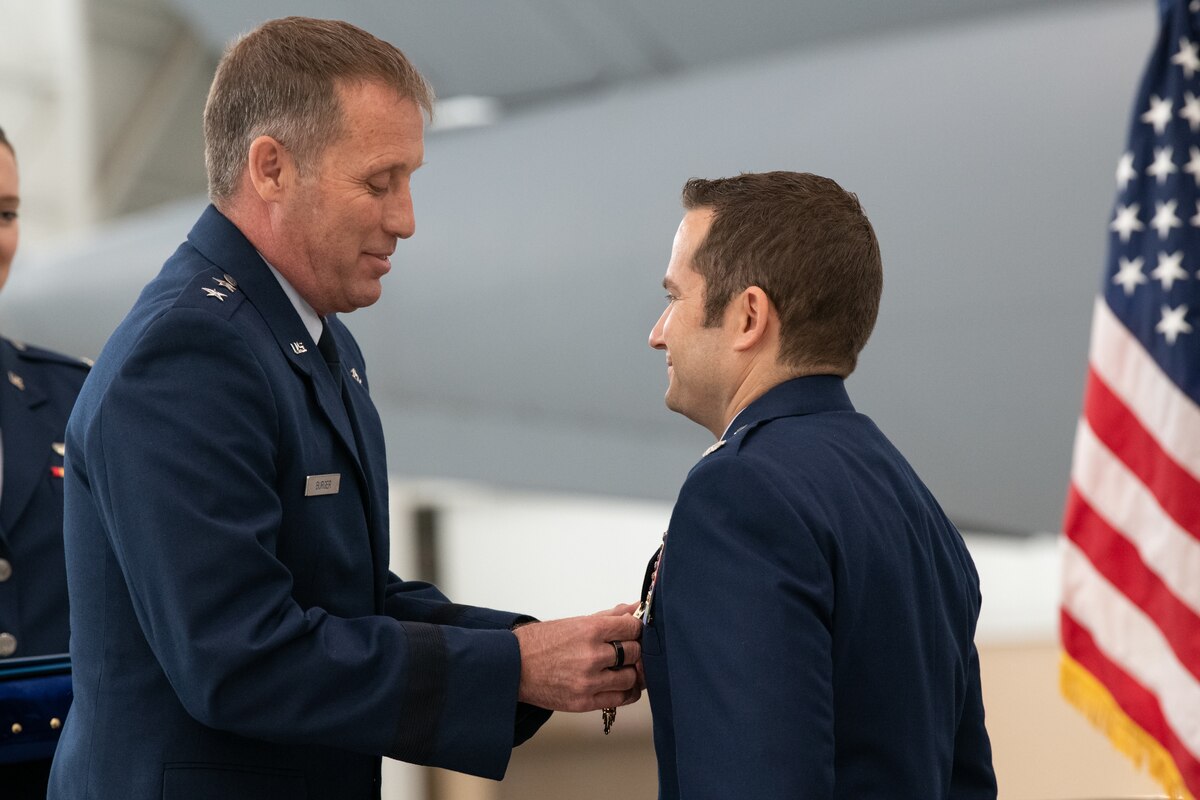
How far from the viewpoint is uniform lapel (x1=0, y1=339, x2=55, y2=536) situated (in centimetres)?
209

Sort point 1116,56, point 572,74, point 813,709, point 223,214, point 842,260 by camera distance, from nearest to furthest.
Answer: point 813,709 → point 842,260 → point 223,214 → point 1116,56 → point 572,74

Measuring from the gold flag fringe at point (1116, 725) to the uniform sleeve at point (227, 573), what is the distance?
190 cm

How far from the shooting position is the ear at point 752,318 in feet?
4.25

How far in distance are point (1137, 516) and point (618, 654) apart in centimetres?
186

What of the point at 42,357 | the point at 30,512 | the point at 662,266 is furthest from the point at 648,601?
the point at 662,266

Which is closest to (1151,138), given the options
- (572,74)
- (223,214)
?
(223,214)

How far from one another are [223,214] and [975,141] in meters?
2.88

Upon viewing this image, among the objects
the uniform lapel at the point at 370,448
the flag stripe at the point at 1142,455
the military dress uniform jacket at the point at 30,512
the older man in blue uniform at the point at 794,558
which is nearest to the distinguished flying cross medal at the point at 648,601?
the older man in blue uniform at the point at 794,558

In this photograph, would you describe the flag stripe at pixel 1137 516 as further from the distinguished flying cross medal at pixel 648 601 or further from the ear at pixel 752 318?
the ear at pixel 752 318

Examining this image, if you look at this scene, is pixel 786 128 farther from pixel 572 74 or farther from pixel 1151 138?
pixel 1151 138

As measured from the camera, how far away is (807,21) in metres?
4.45

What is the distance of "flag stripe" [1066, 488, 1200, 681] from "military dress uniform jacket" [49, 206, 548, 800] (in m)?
1.81

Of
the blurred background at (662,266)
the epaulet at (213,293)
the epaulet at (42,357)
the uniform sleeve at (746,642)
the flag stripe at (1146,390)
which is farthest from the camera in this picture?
the blurred background at (662,266)

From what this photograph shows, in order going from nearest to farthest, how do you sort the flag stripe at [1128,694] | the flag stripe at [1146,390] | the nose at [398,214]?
the nose at [398,214]
the flag stripe at [1128,694]
the flag stripe at [1146,390]
